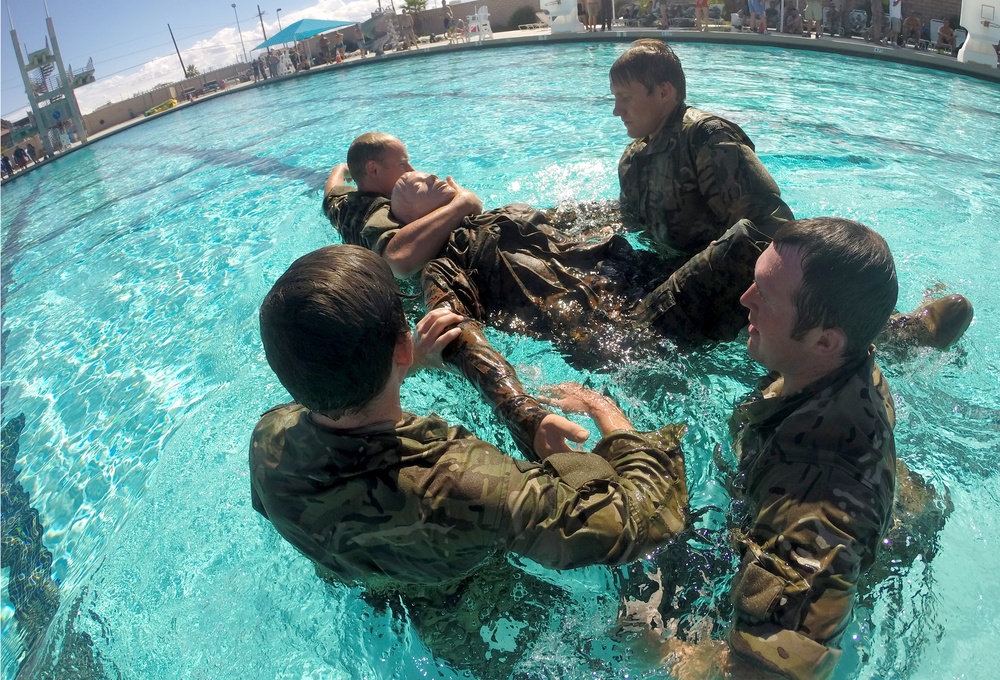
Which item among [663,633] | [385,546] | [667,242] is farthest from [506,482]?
[667,242]

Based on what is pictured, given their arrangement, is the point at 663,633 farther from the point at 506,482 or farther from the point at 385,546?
the point at 385,546

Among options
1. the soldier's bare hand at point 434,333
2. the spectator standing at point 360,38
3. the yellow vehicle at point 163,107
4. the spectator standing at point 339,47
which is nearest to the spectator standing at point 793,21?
the soldier's bare hand at point 434,333

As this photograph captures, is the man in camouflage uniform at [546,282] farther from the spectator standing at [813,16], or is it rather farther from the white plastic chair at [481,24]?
the white plastic chair at [481,24]

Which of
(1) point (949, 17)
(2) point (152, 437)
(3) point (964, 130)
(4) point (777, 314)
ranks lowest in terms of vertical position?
(2) point (152, 437)

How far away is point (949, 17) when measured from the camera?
14.0 metres

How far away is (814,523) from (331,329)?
4.32 ft

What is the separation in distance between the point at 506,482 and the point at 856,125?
9685 mm

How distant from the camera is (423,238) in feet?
12.5

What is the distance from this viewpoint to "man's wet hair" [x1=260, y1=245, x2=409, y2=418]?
1519mm

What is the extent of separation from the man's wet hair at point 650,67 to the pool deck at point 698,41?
11.1 meters

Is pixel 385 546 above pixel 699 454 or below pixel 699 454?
above

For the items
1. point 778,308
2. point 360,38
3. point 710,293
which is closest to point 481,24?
point 360,38

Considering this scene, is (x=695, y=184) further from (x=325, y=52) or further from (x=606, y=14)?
(x=325, y=52)

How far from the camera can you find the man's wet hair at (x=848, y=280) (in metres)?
1.68
